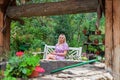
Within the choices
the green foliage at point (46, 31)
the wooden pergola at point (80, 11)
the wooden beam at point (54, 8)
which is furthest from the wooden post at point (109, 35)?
the green foliage at point (46, 31)

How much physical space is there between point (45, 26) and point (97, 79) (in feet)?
22.2

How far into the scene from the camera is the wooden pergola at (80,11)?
398 centimetres

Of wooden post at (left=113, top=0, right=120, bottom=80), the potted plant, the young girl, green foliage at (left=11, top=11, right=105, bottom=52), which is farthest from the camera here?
green foliage at (left=11, top=11, right=105, bottom=52)

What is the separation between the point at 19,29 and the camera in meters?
9.09

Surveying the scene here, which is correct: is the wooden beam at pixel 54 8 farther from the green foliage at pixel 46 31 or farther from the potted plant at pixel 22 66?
the green foliage at pixel 46 31

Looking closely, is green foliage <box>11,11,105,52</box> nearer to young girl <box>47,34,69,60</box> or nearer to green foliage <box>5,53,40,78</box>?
young girl <box>47,34,69,60</box>

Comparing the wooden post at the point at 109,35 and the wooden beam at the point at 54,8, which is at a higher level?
the wooden beam at the point at 54,8

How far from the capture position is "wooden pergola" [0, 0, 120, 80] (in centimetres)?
398

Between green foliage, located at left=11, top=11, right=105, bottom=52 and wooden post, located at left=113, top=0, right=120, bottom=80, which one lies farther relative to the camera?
green foliage, located at left=11, top=11, right=105, bottom=52

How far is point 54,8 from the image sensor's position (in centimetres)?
496

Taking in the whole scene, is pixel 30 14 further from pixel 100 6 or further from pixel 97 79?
pixel 97 79

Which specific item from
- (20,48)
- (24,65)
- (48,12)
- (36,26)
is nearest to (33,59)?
(24,65)

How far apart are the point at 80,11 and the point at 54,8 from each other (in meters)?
0.55

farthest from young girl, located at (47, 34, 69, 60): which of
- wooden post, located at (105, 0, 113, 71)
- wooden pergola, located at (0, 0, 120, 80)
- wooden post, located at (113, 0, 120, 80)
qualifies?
wooden post, located at (113, 0, 120, 80)
